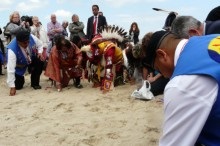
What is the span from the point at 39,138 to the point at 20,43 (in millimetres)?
2922

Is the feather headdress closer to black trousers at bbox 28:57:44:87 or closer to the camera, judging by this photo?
black trousers at bbox 28:57:44:87

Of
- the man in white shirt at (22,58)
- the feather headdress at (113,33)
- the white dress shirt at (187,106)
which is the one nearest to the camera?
the white dress shirt at (187,106)

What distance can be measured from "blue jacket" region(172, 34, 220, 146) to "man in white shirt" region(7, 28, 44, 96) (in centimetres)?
544

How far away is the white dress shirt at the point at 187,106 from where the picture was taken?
1238 millimetres

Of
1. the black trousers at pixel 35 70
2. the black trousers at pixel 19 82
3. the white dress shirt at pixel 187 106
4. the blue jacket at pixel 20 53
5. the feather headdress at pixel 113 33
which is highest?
the white dress shirt at pixel 187 106

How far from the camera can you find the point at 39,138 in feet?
13.4

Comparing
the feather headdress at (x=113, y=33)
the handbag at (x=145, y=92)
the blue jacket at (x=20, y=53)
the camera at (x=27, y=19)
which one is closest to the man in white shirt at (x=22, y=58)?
the blue jacket at (x=20, y=53)

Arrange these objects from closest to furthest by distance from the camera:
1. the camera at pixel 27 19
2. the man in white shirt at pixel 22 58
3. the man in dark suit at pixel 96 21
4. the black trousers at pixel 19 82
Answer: the man in white shirt at pixel 22 58 → the black trousers at pixel 19 82 → the man in dark suit at pixel 96 21 → the camera at pixel 27 19

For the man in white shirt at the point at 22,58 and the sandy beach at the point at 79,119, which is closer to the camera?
the sandy beach at the point at 79,119

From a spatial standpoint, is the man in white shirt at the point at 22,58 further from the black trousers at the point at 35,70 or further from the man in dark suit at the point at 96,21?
the man in dark suit at the point at 96,21

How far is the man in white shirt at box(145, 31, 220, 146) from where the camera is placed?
124 cm

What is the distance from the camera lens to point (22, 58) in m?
6.79

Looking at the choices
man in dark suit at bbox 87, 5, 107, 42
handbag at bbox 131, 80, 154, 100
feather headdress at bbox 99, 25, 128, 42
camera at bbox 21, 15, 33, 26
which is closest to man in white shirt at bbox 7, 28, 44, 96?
feather headdress at bbox 99, 25, 128, 42

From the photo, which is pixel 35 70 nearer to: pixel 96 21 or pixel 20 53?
pixel 20 53
